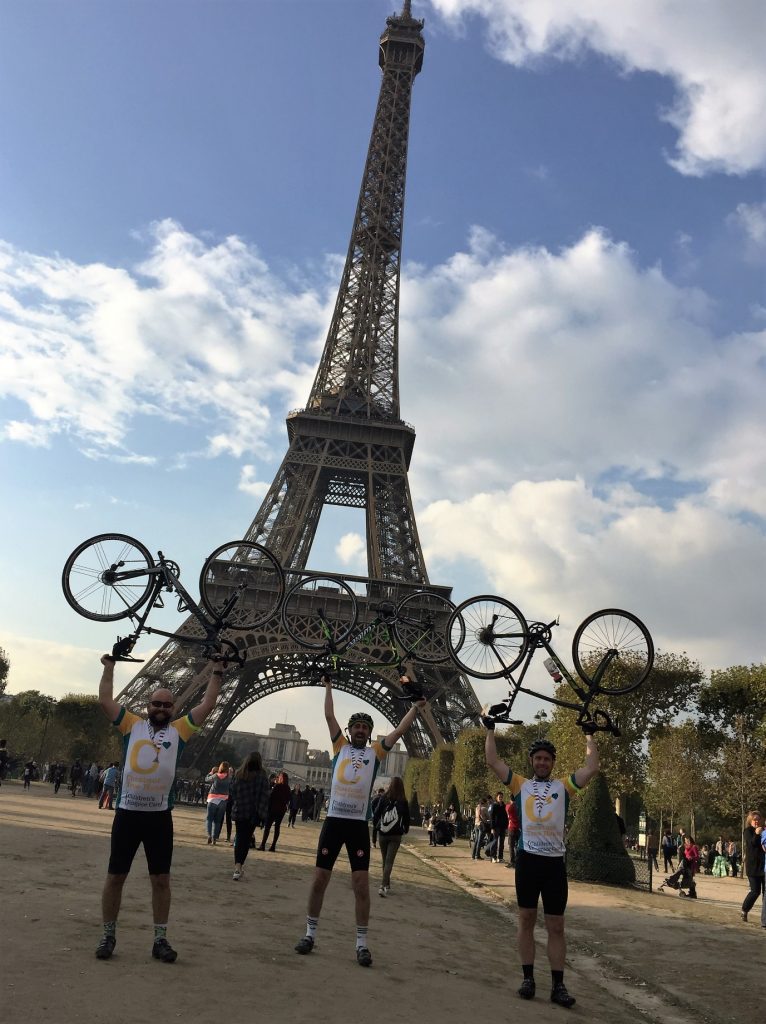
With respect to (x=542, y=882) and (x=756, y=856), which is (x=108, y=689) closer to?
(x=542, y=882)

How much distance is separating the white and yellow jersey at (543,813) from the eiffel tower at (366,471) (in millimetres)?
33197

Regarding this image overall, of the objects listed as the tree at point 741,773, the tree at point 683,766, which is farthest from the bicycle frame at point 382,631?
the tree at point 683,766

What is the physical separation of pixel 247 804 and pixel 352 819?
214 inches

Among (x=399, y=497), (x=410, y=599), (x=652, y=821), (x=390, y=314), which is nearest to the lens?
(x=410, y=599)

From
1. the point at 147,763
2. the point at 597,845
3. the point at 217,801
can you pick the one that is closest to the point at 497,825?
the point at 597,845

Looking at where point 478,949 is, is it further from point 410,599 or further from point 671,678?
point 671,678

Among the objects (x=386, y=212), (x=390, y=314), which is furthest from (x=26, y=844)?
(x=386, y=212)

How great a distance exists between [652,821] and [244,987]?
78.1m

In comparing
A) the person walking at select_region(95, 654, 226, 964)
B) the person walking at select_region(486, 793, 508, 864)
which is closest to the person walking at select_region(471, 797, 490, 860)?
the person walking at select_region(486, 793, 508, 864)

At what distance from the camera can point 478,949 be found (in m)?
8.15

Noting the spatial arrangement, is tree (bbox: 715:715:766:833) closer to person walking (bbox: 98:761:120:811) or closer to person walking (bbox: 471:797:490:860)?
person walking (bbox: 471:797:490:860)

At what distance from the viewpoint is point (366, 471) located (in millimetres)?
48938

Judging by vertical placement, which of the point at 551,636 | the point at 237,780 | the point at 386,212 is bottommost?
the point at 237,780

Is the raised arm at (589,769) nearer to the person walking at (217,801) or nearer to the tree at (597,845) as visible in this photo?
the person walking at (217,801)
